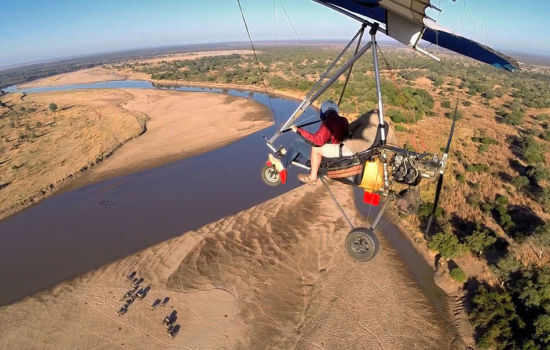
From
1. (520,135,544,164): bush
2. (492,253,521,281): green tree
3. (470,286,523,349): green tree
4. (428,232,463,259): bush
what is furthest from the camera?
(520,135,544,164): bush

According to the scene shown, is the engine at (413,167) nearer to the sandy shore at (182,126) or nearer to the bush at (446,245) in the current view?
the bush at (446,245)

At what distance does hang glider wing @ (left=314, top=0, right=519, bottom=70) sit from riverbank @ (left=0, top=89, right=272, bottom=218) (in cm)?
2357

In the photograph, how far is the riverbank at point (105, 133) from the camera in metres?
24.0

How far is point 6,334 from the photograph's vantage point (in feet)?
36.9

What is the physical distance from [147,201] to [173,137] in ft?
45.2

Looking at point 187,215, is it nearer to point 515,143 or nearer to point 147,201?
point 147,201

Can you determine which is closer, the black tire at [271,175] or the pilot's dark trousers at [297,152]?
the pilot's dark trousers at [297,152]

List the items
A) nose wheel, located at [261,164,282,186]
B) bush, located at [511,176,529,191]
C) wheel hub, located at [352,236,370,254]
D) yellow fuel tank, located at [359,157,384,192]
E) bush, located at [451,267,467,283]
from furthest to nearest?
bush, located at [511,176,529,191] < bush, located at [451,267,467,283] < nose wheel, located at [261,164,282,186] < wheel hub, located at [352,236,370,254] < yellow fuel tank, located at [359,157,384,192]

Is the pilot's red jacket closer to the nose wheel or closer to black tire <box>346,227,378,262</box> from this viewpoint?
black tire <box>346,227,378,262</box>

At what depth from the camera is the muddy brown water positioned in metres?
14.4

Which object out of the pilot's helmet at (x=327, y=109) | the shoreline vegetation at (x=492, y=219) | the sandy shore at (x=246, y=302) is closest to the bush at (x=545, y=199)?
the shoreline vegetation at (x=492, y=219)

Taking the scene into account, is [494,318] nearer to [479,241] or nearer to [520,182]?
[479,241]

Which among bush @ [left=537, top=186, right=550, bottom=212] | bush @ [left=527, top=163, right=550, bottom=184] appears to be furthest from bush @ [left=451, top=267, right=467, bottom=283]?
bush @ [left=527, top=163, right=550, bottom=184]

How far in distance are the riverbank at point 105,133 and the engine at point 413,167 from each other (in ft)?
77.6
